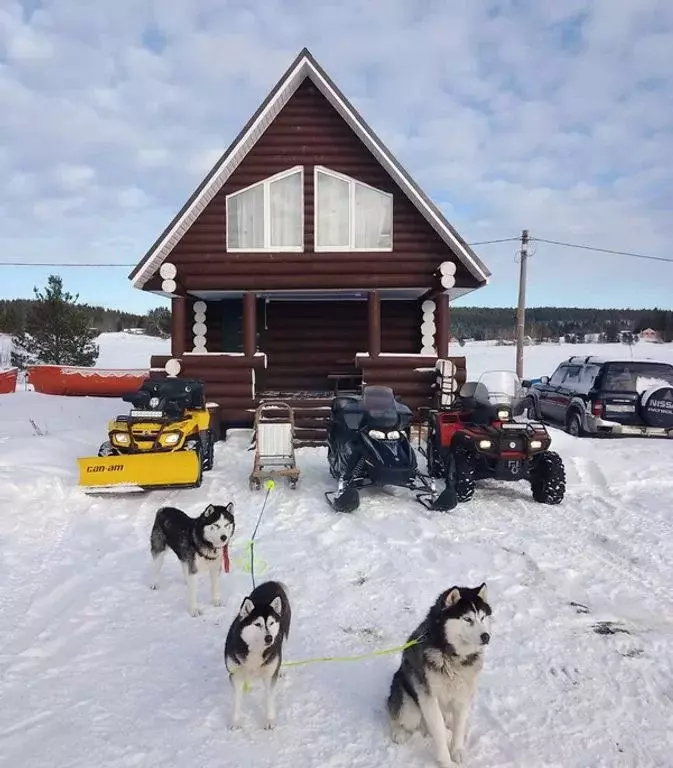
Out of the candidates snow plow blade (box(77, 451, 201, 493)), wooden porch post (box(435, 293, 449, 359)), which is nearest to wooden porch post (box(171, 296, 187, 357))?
wooden porch post (box(435, 293, 449, 359))

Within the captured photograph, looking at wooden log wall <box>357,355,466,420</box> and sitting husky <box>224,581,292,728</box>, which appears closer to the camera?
sitting husky <box>224,581,292,728</box>

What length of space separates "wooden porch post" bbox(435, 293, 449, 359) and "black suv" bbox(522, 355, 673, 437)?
A: 6.28ft

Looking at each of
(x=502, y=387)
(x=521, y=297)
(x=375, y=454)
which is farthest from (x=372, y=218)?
(x=521, y=297)

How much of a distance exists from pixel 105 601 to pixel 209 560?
0.99 m

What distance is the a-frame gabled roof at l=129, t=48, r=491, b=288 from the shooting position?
12.4 meters

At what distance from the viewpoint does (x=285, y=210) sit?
42.4ft

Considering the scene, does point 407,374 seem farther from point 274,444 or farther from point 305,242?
point 274,444

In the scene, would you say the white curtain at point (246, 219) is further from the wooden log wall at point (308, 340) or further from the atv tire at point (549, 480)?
the atv tire at point (549, 480)

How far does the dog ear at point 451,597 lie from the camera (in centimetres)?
308

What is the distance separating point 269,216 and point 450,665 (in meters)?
11.2

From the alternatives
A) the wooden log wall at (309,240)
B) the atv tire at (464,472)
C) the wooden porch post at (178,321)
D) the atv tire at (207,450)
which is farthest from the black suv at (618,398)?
the wooden porch post at (178,321)

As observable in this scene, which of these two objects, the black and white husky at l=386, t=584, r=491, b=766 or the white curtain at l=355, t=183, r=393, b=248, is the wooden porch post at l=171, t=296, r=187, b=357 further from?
the black and white husky at l=386, t=584, r=491, b=766

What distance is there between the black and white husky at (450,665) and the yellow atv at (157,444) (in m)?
5.16

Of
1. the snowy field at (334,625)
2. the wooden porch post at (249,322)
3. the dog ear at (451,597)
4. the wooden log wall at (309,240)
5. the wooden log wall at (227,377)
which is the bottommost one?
the snowy field at (334,625)
